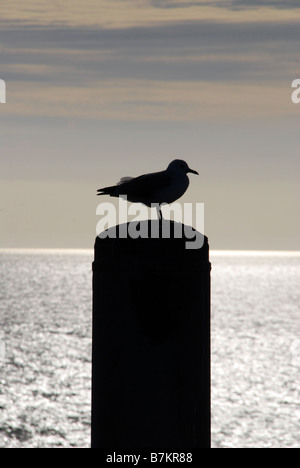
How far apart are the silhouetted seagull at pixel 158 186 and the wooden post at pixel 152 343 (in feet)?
6.63

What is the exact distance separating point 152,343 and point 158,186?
2.29m

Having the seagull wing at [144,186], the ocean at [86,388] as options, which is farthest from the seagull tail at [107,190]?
the ocean at [86,388]

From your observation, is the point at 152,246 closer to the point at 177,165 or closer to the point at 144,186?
the point at 144,186

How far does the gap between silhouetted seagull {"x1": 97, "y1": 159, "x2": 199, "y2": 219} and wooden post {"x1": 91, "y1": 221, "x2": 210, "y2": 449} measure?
2020 mm

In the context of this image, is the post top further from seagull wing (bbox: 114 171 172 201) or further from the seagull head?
the seagull head

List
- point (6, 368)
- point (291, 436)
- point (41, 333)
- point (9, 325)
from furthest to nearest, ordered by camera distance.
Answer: point (9, 325) < point (41, 333) < point (6, 368) < point (291, 436)

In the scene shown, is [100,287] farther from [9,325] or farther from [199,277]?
[9,325]

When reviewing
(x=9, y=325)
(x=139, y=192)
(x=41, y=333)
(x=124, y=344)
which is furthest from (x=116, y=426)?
(x=9, y=325)

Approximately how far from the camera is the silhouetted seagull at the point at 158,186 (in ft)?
20.2

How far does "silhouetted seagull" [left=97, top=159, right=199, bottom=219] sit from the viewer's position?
616cm

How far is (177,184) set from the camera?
6.27 metres

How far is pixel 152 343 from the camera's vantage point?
13.3 ft
